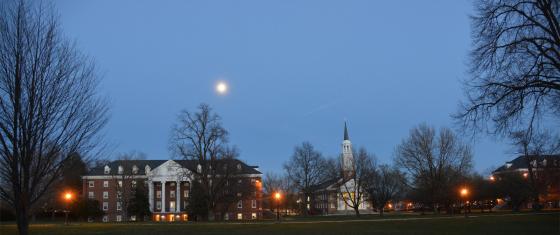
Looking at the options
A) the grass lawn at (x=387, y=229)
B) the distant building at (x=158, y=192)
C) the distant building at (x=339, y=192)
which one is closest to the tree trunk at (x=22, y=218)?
the grass lawn at (x=387, y=229)

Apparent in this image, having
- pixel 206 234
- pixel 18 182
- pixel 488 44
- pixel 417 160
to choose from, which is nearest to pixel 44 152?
pixel 18 182

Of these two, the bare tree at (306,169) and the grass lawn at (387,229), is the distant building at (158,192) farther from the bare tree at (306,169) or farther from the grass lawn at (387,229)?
the grass lawn at (387,229)

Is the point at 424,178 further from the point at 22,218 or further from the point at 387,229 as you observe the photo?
the point at 22,218

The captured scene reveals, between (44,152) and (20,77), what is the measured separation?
5.47ft

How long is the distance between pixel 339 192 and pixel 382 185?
785 centimetres

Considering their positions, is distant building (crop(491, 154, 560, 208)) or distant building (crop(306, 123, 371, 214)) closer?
distant building (crop(491, 154, 560, 208))

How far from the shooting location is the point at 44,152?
11.2 metres

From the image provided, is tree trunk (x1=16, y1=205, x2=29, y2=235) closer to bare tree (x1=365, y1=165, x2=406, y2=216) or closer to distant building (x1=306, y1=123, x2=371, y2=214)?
distant building (x1=306, y1=123, x2=371, y2=214)

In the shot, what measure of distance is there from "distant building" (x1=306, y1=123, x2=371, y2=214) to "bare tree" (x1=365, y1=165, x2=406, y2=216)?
7.92 feet

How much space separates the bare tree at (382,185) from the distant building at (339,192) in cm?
241

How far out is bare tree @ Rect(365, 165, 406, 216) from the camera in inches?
3548

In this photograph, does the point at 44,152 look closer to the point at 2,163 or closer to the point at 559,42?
the point at 2,163

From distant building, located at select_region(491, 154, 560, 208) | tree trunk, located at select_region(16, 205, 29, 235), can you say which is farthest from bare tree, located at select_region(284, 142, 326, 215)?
tree trunk, located at select_region(16, 205, 29, 235)

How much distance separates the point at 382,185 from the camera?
310 ft
